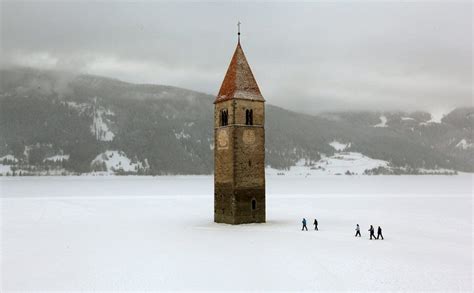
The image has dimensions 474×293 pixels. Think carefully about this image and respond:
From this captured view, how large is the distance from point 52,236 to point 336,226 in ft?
92.3

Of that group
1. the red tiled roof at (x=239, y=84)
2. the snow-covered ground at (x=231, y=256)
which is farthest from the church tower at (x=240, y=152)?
the snow-covered ground at (x=231, y=256)

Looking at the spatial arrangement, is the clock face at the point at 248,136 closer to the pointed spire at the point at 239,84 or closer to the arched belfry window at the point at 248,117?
the arched belfry window at the point at 248,117

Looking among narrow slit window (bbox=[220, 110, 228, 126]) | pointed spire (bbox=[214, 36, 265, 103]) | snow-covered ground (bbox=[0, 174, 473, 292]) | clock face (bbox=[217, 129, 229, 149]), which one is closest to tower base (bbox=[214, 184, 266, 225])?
snow-covered ground (bbox=[0, 174, 473, 292])

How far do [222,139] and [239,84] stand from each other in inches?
252

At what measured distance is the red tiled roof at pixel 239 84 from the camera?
56.6 m

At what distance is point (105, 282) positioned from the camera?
98.2ft

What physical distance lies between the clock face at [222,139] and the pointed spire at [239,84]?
365cm

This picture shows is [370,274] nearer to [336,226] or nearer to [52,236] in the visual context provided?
[336,226]

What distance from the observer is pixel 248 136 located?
56.5 meters

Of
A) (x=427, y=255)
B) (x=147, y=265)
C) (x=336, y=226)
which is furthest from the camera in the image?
(x=336, y=226)

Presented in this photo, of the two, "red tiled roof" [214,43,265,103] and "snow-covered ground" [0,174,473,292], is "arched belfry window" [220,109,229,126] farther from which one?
"snow-covered ground" [0,174,473,292]

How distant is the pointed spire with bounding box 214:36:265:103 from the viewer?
56.6 meters

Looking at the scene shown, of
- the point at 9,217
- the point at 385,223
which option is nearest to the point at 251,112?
the point at 385,223

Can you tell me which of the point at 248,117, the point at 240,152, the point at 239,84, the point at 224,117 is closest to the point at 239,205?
the point at 240,152
